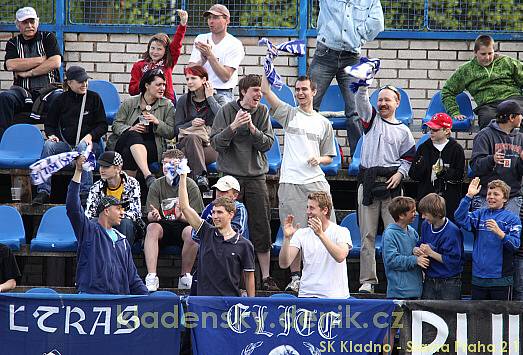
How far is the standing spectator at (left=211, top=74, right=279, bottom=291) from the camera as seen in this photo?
12.1 meters

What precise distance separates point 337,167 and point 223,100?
147 cm

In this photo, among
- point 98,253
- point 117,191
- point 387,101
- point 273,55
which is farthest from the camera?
point 387,101

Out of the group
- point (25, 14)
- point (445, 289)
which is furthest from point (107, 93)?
point (445, 289)

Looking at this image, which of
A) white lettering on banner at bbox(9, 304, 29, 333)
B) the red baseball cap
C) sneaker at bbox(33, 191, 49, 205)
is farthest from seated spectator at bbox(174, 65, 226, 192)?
white lettering on banner at bbox(9, 304, 29, 333)

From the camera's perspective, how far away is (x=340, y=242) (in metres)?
10.9

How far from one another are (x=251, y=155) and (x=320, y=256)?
1.72 meters

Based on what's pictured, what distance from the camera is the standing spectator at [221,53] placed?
13.6 meters

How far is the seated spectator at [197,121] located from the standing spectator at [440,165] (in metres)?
2.19

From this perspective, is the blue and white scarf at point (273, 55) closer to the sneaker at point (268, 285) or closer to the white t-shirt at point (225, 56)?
the white t-shirt at point (225, 56)

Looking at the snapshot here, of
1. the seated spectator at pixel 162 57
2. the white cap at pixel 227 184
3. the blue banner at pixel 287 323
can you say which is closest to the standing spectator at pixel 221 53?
the seated spectator at pixel 162 57

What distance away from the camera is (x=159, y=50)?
545 inches

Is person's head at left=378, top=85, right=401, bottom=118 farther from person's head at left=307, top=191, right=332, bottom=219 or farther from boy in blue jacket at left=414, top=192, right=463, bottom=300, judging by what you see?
person's head at left=307, top=191, right=332, bottom=219

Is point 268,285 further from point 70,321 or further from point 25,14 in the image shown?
point 25,14

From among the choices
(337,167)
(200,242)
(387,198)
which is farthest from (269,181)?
(200,242)
